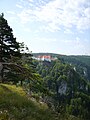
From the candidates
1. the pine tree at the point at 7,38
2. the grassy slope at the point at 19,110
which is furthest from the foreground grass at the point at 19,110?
the pine tree at the point at 7,38

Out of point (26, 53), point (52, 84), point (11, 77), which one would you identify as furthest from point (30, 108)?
point (52, 84)

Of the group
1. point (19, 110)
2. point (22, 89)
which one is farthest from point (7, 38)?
point (19, 110)

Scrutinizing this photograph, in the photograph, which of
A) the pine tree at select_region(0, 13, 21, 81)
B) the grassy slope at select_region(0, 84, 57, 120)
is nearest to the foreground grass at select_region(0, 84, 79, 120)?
the grassy slope at select_region(0, 84, 57, 120)

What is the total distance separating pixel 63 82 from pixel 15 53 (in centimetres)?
16623

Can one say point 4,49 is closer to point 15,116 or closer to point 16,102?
point 16,102

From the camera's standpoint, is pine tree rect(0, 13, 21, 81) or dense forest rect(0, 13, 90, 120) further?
pine tree rect(0, 13, 21, 81)

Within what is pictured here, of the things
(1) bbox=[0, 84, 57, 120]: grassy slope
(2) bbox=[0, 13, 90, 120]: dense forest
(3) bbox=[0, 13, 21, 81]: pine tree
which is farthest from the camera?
(3) bbox=[0, 13, 21, 81]: pine tree

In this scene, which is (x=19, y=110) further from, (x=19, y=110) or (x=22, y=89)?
(x=22, y=89)

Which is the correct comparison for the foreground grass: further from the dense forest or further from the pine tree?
the pine tree

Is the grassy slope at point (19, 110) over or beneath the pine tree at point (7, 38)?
beneath

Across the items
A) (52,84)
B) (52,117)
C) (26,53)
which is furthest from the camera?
(52,84)

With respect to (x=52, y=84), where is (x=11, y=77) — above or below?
above

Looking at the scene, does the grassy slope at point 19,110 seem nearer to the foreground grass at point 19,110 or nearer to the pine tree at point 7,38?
the foreground grass at point 19,110

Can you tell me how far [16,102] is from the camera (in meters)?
14.9
